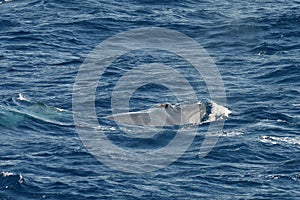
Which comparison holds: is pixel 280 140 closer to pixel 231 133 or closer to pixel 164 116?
pixel 231 133

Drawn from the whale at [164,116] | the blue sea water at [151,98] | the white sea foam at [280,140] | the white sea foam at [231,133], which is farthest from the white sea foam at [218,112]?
the white sea foam at [280,140]

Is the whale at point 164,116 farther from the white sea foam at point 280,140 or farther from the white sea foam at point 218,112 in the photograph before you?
the white sea foam at point 280,140

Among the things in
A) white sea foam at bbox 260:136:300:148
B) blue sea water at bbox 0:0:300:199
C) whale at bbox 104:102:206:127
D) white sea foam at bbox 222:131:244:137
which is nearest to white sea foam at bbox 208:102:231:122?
whale at bbox 104:102:206:127

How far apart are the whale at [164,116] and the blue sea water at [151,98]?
1.53m

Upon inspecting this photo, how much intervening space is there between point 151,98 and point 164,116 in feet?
14.0

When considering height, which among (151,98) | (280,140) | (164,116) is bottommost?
(280,140)

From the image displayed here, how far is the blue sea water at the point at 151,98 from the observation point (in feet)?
141

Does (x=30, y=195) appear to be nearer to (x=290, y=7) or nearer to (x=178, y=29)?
(x=178, y=29)

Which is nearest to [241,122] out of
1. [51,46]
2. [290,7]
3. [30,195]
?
[30,195]

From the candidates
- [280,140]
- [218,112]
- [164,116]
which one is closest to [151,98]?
[164,116]

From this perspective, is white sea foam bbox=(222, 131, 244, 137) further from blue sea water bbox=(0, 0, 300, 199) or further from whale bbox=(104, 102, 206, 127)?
whale bbox=(104, 102, 206, 127)

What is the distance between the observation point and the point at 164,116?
52.2 m

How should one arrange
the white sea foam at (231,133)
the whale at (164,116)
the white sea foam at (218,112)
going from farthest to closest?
1. the white sea foam at (218,112)
2. the whale at (164,116)
3. the white sea foam at (231,133)

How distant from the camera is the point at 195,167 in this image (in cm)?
4506
